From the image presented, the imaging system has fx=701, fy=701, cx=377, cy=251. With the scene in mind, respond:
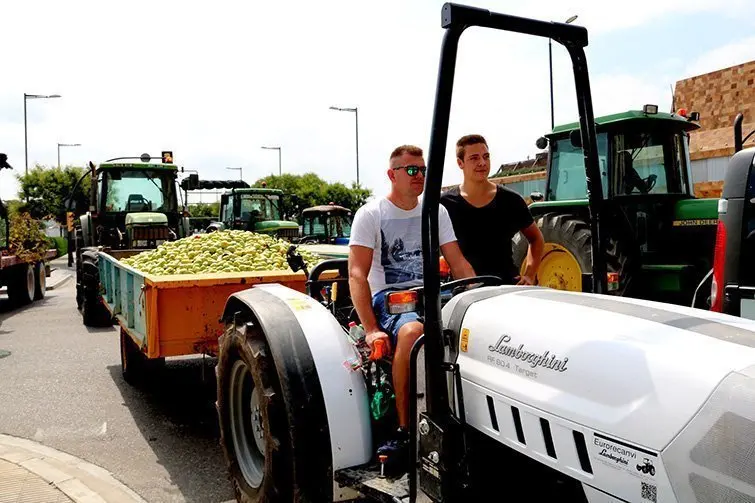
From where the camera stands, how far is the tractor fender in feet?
9.78

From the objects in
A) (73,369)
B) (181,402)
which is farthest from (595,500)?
(73,369)

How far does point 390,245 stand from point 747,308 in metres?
3.13

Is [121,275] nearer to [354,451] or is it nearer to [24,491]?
[24,491]

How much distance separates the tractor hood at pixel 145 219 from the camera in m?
11.9

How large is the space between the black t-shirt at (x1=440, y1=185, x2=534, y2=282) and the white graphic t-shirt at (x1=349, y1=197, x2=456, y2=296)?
86cm

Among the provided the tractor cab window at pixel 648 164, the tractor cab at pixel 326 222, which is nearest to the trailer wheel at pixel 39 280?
the tractor cab at pixel 326 222

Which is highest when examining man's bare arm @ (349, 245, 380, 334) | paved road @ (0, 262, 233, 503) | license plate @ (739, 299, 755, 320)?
man's bare arm @ (349, 245, 380, 334)

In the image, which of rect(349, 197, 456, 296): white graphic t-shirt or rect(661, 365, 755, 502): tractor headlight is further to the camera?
rect(349, 197, 456, 296): white graphic t-shirt

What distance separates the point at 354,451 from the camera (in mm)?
2969

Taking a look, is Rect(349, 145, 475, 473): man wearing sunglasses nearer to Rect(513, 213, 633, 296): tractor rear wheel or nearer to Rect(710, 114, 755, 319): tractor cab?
Rect(710, 114, 755, 319): tractor cab

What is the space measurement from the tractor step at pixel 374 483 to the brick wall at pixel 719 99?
1945 cm

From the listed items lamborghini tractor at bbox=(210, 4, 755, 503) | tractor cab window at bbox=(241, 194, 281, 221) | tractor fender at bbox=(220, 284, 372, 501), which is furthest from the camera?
tractor cab window at bbox=(241, 194, 281, 221)

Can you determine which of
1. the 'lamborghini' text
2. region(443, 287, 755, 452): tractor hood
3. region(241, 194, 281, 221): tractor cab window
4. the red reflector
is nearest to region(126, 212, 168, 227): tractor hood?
region(241, 194, 281, 221): tractor cab window

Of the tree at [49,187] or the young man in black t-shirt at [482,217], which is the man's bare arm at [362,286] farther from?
the tree at [49,187]
